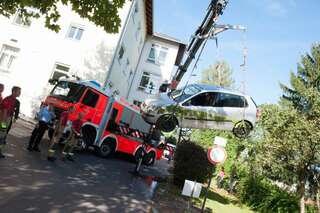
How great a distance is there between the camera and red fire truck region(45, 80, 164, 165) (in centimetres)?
1327

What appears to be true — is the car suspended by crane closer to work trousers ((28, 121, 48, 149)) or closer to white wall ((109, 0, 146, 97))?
work trousers ((28, 121, 48, 149))

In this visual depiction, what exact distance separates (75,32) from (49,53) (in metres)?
2.28

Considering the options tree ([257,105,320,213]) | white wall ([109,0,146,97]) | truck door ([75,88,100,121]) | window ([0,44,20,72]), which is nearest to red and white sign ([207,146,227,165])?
tree ([257,105,320,213])

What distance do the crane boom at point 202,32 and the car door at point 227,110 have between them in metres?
2.32

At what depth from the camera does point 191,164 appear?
47.2 feet

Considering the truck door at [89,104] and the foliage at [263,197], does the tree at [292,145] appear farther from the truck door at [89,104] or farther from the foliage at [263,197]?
the truck door at [89,104]

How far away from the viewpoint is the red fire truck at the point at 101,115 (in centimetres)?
1327

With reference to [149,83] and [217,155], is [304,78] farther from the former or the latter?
[217,155]

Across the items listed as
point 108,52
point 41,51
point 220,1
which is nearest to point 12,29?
point 41,51

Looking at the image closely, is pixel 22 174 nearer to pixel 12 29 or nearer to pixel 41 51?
pixel 41 51

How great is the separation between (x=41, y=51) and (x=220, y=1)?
48.3 feet

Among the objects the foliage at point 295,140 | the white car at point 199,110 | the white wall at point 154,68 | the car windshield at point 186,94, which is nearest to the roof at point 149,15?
the white wall at point 154,68

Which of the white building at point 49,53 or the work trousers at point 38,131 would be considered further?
the white building at point 49,53

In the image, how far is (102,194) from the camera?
325 inches
